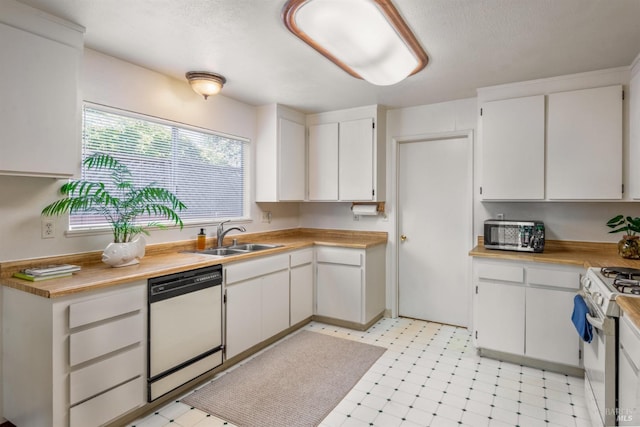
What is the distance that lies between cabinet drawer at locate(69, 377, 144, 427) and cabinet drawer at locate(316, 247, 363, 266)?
2046mm

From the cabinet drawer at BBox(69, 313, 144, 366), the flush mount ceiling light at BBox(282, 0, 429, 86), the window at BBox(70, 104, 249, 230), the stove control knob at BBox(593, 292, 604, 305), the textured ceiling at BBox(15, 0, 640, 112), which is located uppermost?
the textured ceiling at BBox(15, 0, 640, 112)

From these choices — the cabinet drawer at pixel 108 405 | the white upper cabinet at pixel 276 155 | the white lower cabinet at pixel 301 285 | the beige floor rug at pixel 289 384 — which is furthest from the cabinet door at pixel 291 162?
the cabinet drawer at pixel 108 405

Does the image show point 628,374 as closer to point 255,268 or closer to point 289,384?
point 289,384

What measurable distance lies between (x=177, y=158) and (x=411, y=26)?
2.15 metres

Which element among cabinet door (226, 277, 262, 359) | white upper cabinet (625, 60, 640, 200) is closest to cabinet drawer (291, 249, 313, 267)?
cabinet door (226, 277, 262, 359)

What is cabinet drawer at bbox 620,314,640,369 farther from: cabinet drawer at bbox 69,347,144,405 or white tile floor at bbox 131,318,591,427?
cabinet drawer at bbox 69,347,144,405

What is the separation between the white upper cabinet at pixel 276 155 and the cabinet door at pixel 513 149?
1954 mm

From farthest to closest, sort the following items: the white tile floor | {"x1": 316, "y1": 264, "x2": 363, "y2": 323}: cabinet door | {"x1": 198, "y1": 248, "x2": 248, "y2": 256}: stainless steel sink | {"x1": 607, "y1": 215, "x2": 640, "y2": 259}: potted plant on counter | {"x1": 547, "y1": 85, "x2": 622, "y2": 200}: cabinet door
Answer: {"x1": 316, "y1": 264, "x2": 363, "y2": 323}: cabinet door
{"x1": 198, "y1": 248, "x2": 248, "y2": 256}: stainless steel sink
{"x1": 547, "y1": 85, "x2": 622, "y2": 200}: cabinet door
{"x1": 607, "y1": 215, "x2": 640, "y2": 259}: potted plant on counter
the white tile floor

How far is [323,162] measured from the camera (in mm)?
4008

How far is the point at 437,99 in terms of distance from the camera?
348cm

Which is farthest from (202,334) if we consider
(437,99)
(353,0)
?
(437,99)

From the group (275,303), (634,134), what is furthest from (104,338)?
(634,134)

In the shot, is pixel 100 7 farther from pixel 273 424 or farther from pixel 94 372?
pixel 273 424

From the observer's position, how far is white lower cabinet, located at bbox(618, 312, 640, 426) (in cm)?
131
